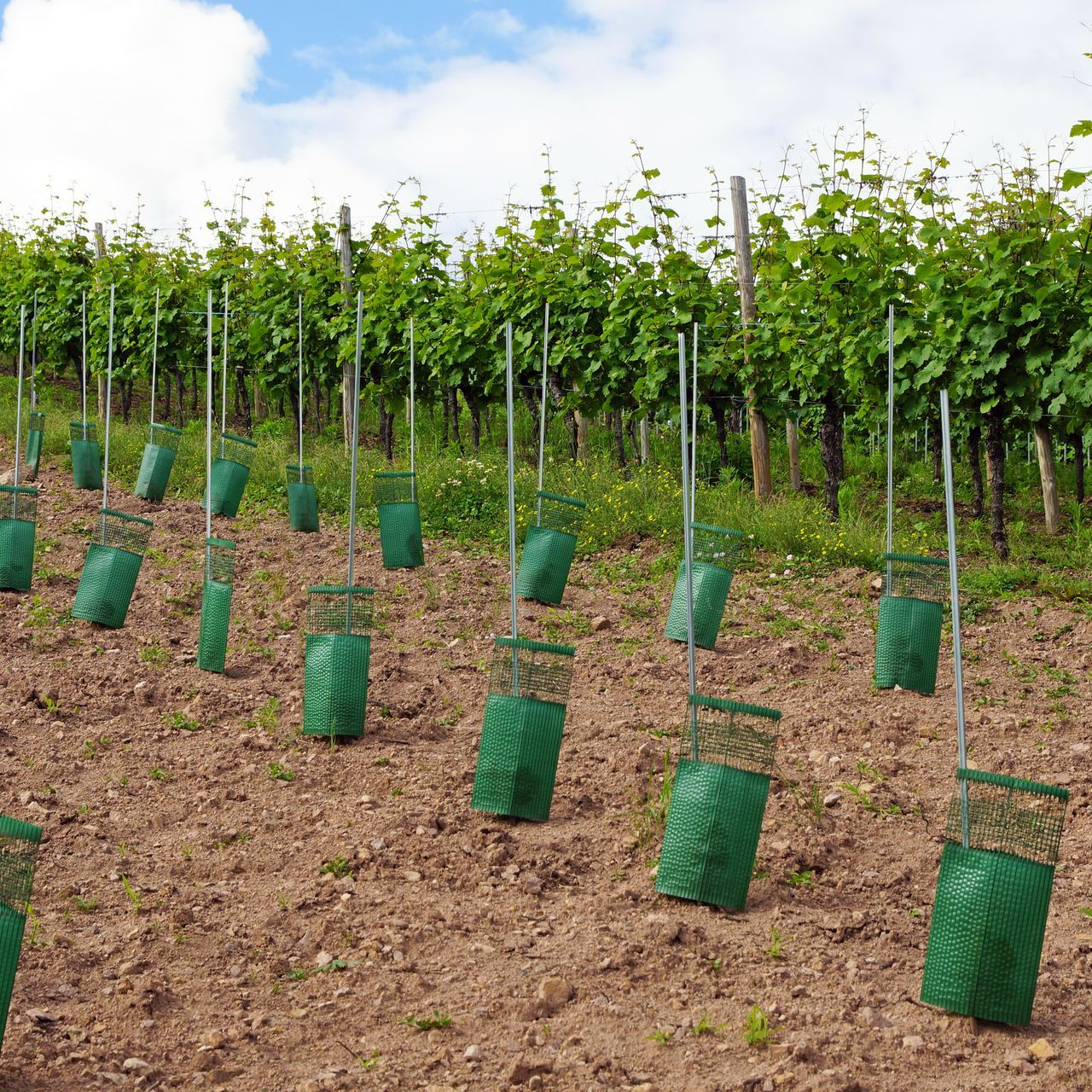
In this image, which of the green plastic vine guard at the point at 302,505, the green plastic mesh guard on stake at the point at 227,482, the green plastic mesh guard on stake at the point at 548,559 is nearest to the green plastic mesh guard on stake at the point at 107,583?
the green plastic mesh guard on stake at the point at 548,559

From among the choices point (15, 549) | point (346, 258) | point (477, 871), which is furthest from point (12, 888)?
point (346, 258)

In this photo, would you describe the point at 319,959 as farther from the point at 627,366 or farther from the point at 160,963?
the point at 627,366

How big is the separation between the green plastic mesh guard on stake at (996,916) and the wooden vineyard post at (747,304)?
6.23 m

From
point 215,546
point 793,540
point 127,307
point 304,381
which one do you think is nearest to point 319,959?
point 215,546

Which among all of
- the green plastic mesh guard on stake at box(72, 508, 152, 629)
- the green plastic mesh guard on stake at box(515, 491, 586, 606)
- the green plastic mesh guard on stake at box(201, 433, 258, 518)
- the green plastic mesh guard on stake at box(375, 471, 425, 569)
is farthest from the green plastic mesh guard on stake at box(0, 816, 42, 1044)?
the green plastic mesh guard on stake at box(201, 433, 258, 518)

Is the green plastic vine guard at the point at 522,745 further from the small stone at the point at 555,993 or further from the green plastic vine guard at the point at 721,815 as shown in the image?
the small stone at the point at 555,993

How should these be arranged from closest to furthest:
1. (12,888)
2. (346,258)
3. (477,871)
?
(12,888) < (477,871) < (346,258)

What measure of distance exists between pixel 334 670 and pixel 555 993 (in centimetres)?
229

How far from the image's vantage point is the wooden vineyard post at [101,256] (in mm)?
14841

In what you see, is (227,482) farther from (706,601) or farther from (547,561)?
(706,601)

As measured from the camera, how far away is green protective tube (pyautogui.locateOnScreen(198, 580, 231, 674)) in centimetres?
609

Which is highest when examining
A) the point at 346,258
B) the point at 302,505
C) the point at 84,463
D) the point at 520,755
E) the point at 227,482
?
the point at 346,258

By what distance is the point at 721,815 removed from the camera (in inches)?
143

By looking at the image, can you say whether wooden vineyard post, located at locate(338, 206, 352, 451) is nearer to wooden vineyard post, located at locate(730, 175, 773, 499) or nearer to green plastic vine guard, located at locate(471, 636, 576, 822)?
wooden vineyard post, located at locate(730, 175, 773, 499)
